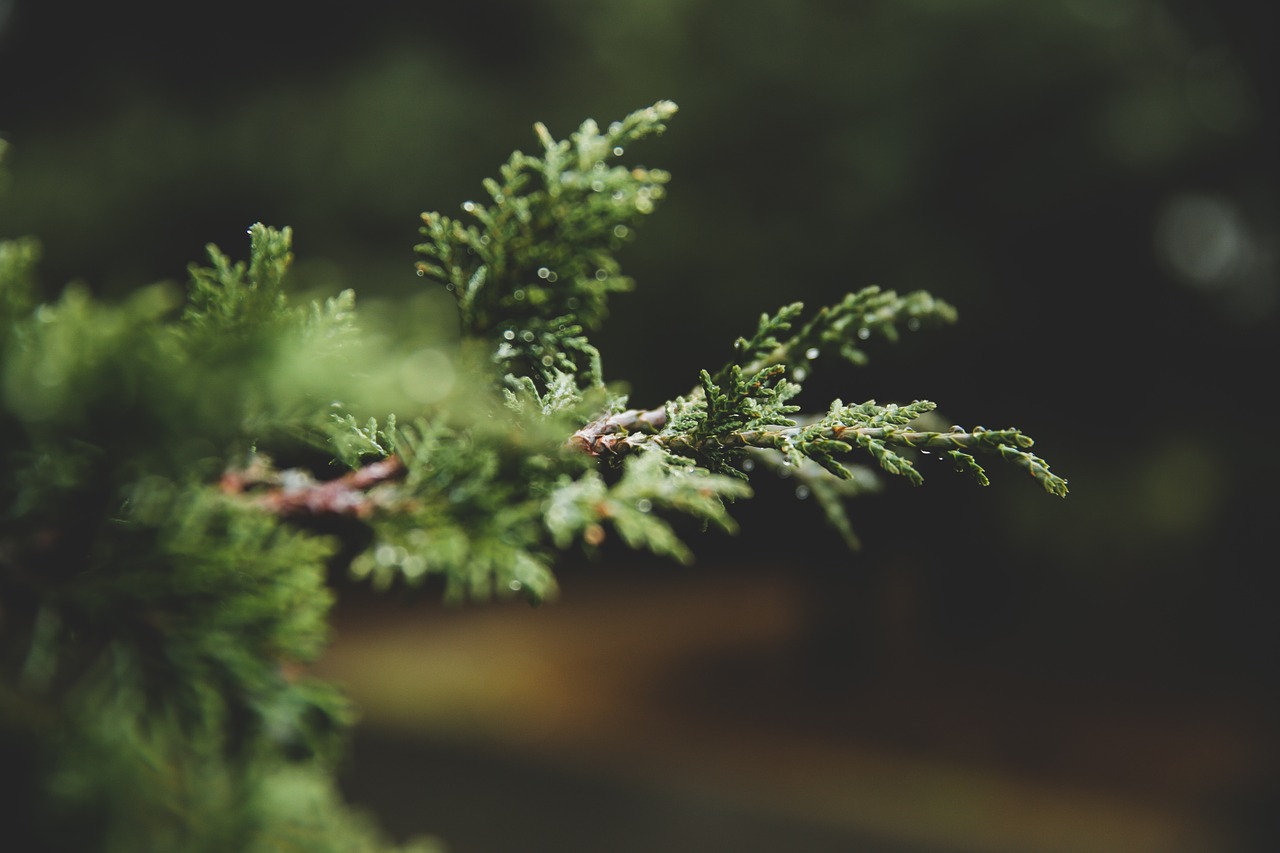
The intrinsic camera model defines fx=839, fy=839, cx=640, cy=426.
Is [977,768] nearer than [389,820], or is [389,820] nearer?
[389,820]

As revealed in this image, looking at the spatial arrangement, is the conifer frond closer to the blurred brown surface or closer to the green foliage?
the green foliage

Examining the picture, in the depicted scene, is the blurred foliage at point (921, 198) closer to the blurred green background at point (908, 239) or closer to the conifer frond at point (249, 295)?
the blurred green background at point (908, 239)

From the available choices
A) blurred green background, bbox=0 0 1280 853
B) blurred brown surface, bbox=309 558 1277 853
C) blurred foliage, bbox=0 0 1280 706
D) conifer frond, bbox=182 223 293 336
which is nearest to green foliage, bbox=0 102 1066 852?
conifer frond, bbox=182 223 293 336

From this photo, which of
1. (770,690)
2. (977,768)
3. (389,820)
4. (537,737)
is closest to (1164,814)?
(977,768)

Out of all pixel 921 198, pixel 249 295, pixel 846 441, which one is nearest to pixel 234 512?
pixel 249 295

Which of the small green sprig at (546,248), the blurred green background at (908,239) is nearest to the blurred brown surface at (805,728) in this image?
the blurred green background at (908,239)

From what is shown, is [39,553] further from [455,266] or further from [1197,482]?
[1197,482]
